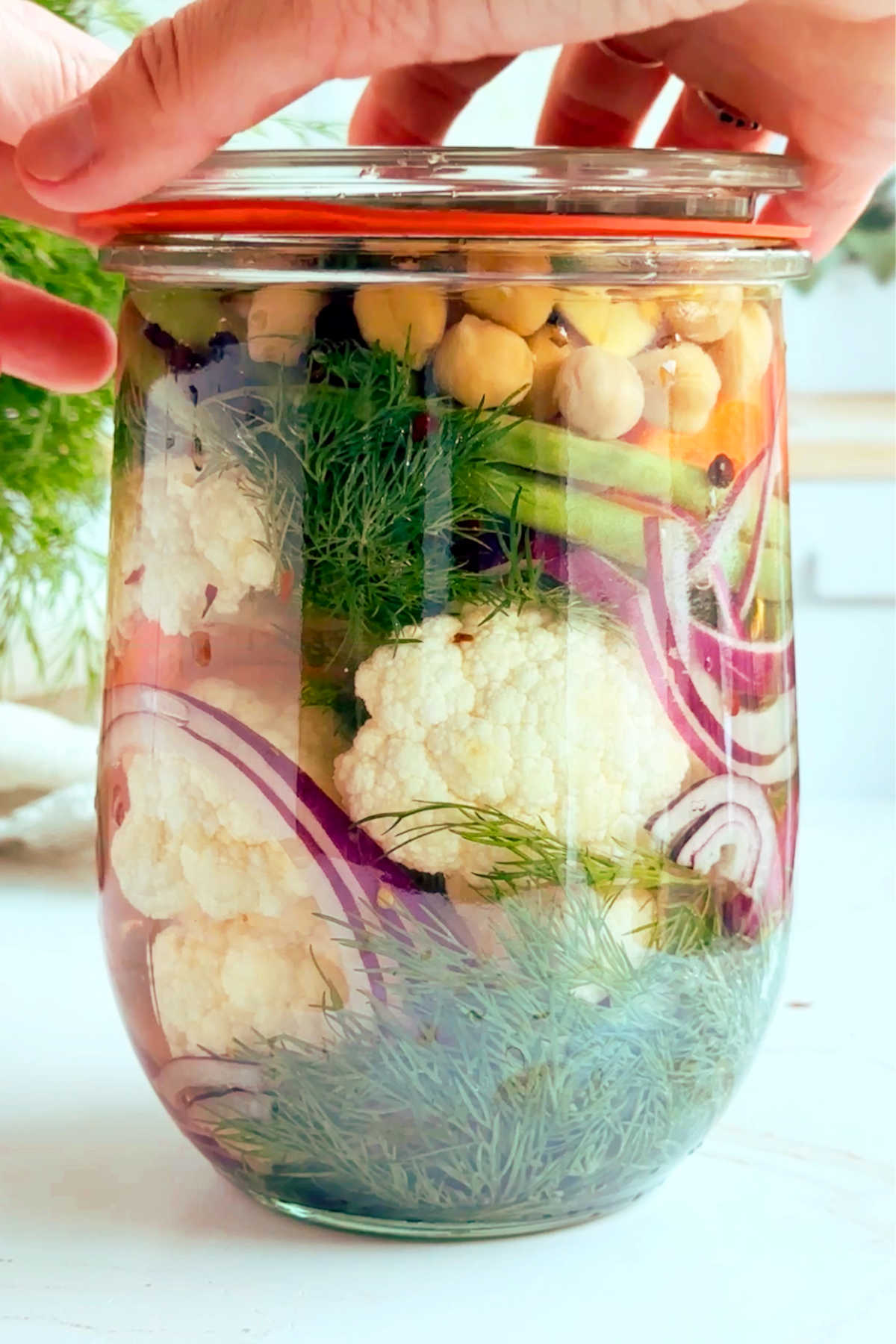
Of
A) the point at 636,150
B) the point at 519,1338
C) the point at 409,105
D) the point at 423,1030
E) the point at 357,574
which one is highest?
the point at 409,105

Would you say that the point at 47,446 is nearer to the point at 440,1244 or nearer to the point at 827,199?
the point at 827,199

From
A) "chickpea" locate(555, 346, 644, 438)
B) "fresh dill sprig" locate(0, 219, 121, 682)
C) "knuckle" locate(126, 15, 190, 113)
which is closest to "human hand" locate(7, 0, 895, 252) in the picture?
"knuckle" locate(126, 15, 190, 113)

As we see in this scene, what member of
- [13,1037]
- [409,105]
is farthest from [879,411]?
[13,1037]

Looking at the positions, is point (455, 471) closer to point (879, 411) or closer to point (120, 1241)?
point (120, 1241)

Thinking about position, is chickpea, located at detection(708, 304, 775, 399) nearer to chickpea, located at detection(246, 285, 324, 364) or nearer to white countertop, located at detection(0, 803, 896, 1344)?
chickpea, located at detection(246, 285, 324, 364)

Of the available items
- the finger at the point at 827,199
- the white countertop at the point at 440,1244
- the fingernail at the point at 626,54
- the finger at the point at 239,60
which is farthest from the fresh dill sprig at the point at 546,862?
the fingernail at the point at 626,54
